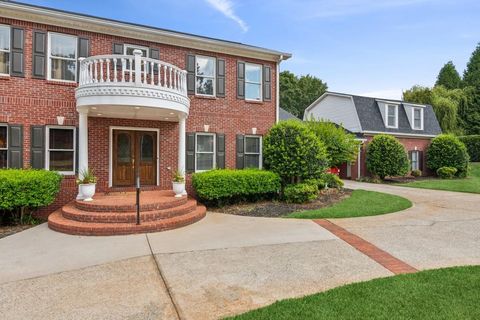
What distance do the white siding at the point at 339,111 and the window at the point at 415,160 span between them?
4964mm

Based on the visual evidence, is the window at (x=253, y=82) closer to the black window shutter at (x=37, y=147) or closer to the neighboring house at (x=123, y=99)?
the neighboring house at (x=123, y=99)

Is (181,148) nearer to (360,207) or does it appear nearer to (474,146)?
(360,207)

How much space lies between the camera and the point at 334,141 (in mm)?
15109

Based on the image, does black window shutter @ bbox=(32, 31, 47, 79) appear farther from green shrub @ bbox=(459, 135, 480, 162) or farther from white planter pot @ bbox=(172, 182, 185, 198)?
green shrub @ bbox=(459, 135, 480, 162)

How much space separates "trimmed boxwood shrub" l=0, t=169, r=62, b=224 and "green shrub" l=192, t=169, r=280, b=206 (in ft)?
13.8

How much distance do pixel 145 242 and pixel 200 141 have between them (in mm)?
5738

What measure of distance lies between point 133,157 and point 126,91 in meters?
3.19

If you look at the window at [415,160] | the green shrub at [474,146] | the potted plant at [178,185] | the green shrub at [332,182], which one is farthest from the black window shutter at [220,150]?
the green shrub at [474,146]

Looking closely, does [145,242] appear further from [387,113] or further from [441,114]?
[441,114]

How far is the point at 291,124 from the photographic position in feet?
37.9

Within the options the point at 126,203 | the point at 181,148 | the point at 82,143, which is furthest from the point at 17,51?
the point at 126,203

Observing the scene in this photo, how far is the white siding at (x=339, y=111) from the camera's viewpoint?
2128cm

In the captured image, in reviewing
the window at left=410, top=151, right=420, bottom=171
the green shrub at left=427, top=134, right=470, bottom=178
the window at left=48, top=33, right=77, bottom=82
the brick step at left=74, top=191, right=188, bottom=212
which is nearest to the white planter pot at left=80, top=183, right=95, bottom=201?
the brick step at left=74, top=191, right=188, bottom=212

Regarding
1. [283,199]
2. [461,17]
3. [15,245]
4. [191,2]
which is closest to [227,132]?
[283,199]
